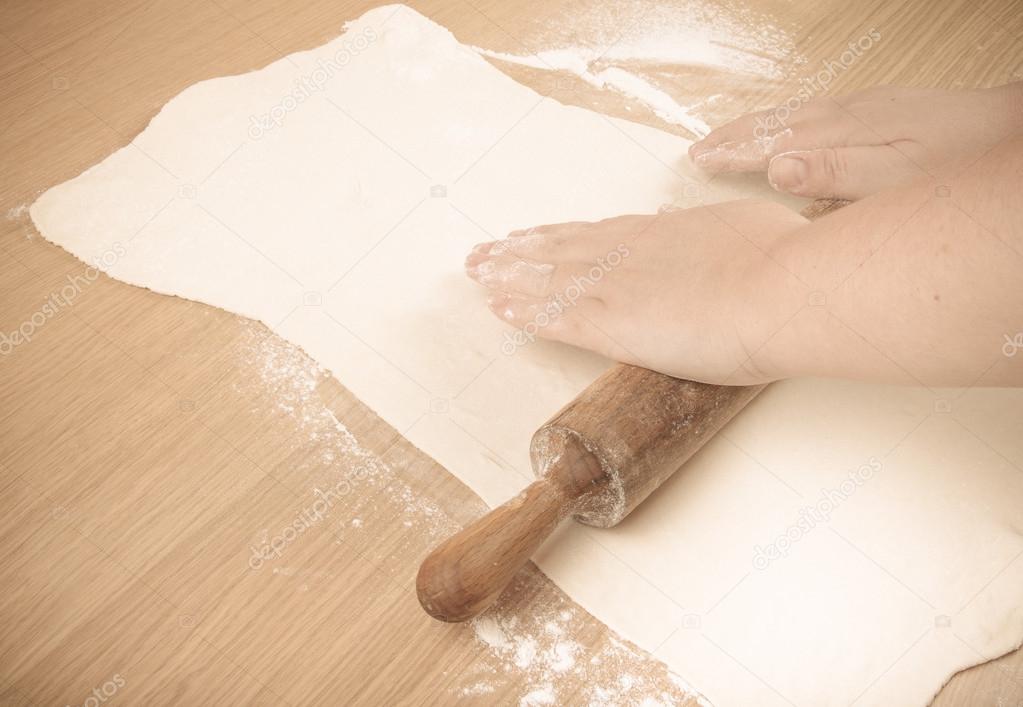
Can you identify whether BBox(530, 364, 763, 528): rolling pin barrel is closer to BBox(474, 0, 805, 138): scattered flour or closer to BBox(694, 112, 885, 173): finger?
BBox(694, 112, 885, 173): finger

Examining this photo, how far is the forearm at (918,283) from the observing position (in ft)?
2.89

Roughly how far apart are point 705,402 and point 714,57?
0.95m

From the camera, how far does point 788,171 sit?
143cm

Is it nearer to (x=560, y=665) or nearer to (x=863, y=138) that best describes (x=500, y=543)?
(x=560, y=665)

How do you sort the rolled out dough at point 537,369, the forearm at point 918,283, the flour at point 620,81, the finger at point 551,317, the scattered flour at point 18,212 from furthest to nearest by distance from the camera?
the flour at point 620,81
the scattered flour at point 18,212
the finger at point 551,317
the rolled out dough at point 537,369
the forearm at point 918,283

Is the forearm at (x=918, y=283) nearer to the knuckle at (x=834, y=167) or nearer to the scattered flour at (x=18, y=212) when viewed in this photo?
the knuckle at (x=834, y=167)

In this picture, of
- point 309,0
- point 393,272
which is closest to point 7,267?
point 393,272

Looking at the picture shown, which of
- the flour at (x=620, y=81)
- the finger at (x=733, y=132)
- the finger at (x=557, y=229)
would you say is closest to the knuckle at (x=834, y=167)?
the finger at (x=733, y=132)

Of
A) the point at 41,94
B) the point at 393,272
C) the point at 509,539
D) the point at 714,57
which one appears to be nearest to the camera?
the point at 509,539

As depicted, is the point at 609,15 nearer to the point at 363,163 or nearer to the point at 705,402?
Answer: the point at 363,163

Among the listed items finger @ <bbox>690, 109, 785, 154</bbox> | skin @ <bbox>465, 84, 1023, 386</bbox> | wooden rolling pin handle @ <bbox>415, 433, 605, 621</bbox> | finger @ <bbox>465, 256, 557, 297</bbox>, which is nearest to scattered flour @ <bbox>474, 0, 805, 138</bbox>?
finger @ <bbox>690, 109, 785, 154</bbox>

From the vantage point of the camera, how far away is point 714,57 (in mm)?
1787

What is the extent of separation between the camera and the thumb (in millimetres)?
1382

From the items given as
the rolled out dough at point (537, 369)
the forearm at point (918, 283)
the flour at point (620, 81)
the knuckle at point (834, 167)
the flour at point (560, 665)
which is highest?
the forearm at point (918, 283)
